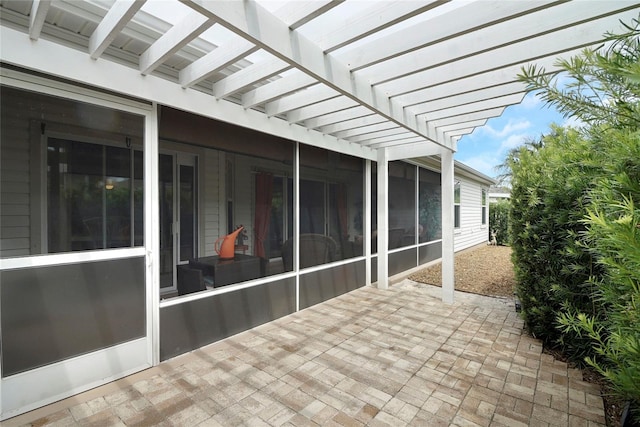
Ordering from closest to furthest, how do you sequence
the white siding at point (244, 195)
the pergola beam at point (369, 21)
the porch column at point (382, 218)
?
the pergola beam at point (369, 21)
the white siding at point (244, 195)
the porch column at point (382, 218)

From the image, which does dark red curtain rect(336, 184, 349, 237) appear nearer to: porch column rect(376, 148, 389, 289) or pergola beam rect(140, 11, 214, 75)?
porch column rect(376, 148, 389, 289)

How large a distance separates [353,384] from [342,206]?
3211mm

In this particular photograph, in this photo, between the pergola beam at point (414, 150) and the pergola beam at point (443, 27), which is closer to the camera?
the pergola beam at point (443, 27)

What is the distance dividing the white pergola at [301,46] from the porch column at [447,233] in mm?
1603

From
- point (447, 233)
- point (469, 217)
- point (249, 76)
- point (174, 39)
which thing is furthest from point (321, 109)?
point (469, 217)

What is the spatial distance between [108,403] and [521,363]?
3675mm

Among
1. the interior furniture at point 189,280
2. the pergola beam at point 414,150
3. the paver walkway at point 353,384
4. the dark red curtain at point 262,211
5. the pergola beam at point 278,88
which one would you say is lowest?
the paver walkway at point 353,384

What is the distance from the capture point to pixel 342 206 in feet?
17.6

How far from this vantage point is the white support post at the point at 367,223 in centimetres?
582

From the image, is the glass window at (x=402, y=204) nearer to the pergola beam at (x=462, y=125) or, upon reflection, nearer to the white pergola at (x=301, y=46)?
the pergola beam at (x=462, y=125)

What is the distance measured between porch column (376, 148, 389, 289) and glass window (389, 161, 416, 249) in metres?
0.81

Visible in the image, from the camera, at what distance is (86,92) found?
2434 mm

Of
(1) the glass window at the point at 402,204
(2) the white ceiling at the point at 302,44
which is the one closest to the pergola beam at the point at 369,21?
(2) the white ceiling at the point at 302,44

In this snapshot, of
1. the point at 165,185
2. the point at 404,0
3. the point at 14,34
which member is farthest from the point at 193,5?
the point at 165,185
